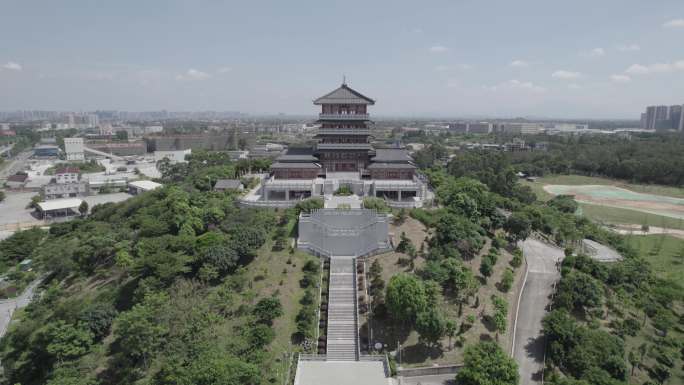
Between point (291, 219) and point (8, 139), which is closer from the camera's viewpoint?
point (291, 219)

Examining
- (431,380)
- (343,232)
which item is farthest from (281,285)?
(431,380)

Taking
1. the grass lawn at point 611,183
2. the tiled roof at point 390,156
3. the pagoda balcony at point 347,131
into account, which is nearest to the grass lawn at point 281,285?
the pagoda balcony at point 347,131

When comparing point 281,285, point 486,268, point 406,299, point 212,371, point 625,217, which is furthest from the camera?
point 625,217

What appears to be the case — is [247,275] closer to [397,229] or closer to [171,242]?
[171,242]

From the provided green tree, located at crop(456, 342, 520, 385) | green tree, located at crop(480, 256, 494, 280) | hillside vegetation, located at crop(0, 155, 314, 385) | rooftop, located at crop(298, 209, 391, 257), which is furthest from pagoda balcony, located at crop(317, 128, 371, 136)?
green tree, located at crop(456, 342, 520, 385)

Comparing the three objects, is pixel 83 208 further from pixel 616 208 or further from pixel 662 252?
pixel 616 208

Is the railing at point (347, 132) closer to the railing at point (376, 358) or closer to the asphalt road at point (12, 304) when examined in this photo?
the railing at point (376, 358)

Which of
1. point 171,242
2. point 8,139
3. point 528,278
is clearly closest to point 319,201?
point 171,242

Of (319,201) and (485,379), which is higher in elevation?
(319,201)

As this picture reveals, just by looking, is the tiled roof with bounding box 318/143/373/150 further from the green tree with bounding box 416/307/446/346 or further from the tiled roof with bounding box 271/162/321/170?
the green tree with bounding box 416/307/446/346
